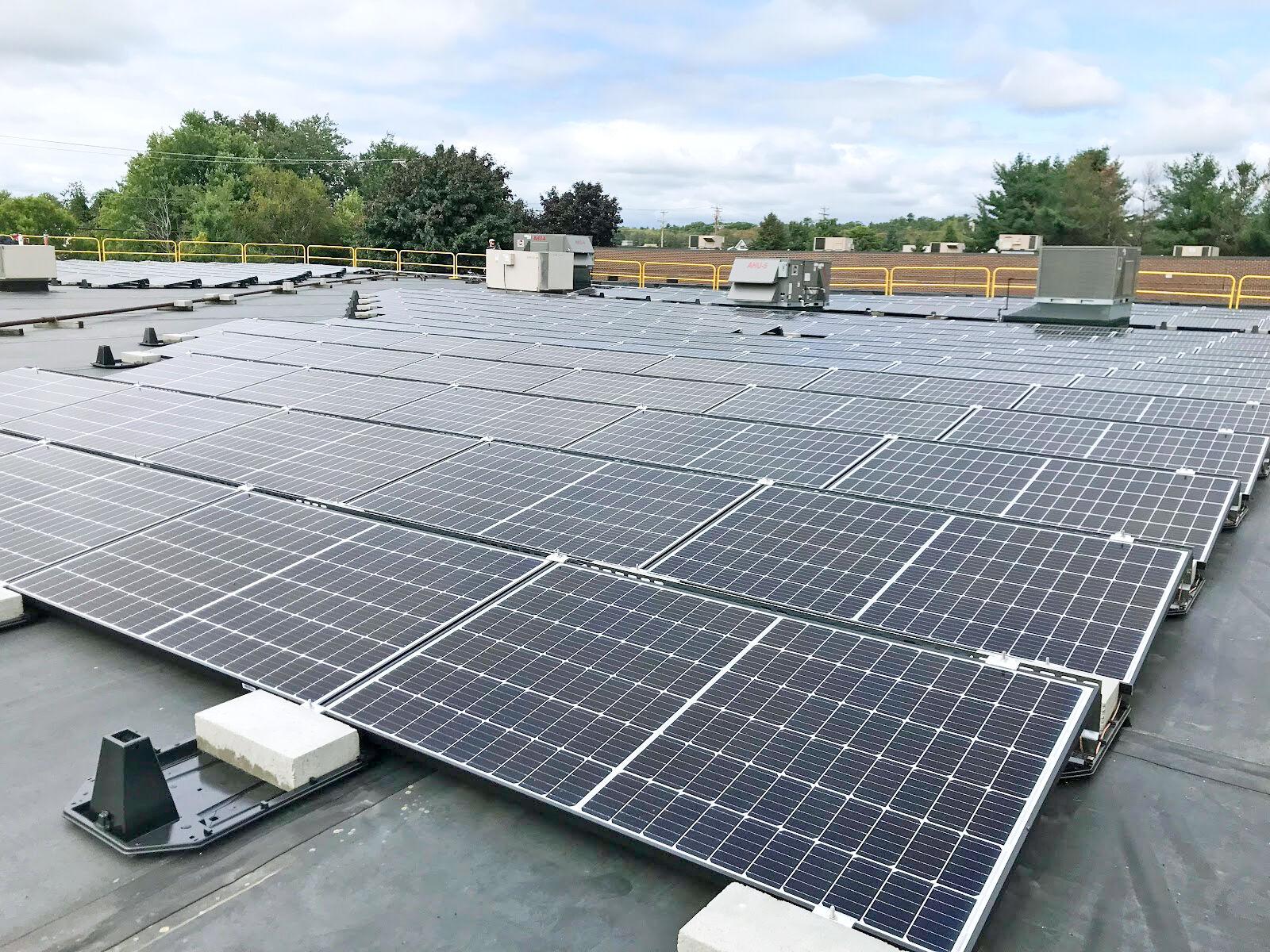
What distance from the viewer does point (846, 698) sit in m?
6.62

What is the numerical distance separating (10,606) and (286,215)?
99.9 metres

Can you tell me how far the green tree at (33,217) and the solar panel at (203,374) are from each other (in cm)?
12672

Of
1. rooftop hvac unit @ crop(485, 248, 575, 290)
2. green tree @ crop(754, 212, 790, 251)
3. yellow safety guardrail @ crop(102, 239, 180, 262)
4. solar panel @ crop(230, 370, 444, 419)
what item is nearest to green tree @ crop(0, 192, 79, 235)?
yellow safety guardrail @ crop(102, 239, 180, 262)

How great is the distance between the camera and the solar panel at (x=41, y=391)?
52.4ft

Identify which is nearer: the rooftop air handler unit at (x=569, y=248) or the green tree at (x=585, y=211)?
the rooftop air handler unit at (x=569, y=248)

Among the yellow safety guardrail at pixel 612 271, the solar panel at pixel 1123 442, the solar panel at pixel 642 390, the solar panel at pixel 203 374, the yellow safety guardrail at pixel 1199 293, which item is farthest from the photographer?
the yellow safety guardrail at pixel 612 271

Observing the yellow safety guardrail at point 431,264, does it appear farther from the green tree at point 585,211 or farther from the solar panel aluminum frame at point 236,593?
the solar panel aluminum frame at point 236,593

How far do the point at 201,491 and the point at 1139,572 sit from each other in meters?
9.62

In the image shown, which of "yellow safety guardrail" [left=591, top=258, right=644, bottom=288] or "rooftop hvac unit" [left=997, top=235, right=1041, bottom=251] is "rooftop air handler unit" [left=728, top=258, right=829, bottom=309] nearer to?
"yellow safety guardrail" [left=591, top=258, right=644, bottom=288]

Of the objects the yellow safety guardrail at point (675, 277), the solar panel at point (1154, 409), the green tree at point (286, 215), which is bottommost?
the solar panel at point (1154, 409)

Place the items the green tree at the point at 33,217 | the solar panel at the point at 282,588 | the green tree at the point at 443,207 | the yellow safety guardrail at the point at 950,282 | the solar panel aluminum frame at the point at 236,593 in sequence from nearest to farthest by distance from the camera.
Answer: the solar panel aluminum frame at the point at 236,593, the solar panel at the point at 282,588, the yellow safety guardrail at the point at 950,282, the green tree at the point at 443,207, the green tree at the point at 33,217

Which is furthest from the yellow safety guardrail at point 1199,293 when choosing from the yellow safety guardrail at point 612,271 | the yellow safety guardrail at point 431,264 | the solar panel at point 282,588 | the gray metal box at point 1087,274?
the yellow safety guardrail at point 431,264

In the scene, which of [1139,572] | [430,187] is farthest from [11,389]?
[430,187]

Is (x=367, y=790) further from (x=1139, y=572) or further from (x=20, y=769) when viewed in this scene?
(x=1139, y=572)
